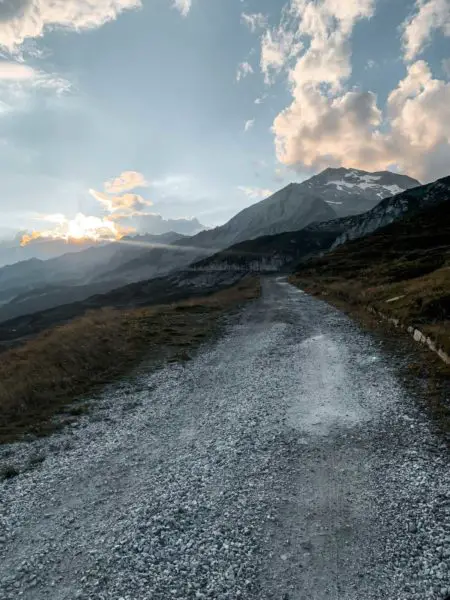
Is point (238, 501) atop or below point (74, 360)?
below

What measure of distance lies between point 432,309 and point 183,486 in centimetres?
2369

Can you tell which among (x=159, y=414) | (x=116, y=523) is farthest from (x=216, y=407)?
(x=116, y=523)

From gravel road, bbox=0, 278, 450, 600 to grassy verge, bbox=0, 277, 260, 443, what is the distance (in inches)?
99.9

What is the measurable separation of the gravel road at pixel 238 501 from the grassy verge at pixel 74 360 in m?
2.54

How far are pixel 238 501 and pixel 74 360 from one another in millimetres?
16700

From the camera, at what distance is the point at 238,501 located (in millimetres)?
10289

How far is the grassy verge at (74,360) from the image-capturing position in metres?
17.8

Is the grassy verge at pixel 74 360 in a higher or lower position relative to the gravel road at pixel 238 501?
higher

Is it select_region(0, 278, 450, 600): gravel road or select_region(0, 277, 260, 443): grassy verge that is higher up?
select_region(0, 277, 260, 443): grassy verge

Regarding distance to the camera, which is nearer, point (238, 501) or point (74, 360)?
point (238, 501)

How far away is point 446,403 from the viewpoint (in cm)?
1526

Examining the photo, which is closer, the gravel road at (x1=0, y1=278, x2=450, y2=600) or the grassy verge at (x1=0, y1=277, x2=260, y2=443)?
the gravel road at (x1=0, y1=278, x2=450, y2=600)

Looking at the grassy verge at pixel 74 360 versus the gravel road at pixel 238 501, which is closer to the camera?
the gravel road at pixel 238 501

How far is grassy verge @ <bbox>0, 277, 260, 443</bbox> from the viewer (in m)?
17.8
